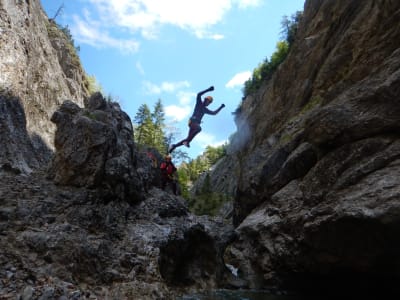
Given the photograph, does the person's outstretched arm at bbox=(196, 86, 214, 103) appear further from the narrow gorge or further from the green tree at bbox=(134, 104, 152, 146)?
the green tree at bbox=(134, 104, 152, 146)

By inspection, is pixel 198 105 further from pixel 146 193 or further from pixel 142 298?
pixel 142 298

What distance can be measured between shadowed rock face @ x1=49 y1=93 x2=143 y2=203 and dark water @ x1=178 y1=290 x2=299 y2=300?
4.44 m

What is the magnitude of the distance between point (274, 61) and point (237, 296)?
119 feet

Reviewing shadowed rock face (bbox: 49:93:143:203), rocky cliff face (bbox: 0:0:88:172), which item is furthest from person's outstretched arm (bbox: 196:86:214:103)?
rocky cliff face (bbox: 0:0:88:172)

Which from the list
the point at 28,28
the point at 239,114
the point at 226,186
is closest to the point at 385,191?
the point at 28,28

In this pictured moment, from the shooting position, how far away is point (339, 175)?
406 inches

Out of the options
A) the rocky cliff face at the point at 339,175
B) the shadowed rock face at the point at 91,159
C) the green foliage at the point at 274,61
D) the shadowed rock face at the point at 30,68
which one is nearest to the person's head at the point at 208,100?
the rocky cliff face at the point at 339,175

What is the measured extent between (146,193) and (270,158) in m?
7.72

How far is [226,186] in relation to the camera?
49.3 metres

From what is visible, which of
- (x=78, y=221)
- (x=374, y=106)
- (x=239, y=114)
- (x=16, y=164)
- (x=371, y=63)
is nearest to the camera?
(x=78, y=221)

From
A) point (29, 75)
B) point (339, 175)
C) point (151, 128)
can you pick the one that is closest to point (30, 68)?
point (29, 75)

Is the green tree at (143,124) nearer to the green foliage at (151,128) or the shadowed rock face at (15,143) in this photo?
the green foliage at (151,128)

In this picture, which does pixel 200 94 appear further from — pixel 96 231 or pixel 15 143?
pixel 96 231

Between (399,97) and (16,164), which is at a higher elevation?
(16,164)
